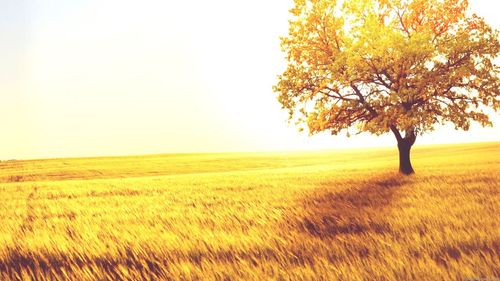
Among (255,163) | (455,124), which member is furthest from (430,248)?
(255,163)

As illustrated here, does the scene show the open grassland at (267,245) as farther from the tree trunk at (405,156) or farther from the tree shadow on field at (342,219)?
the tree trunk at (405,156)

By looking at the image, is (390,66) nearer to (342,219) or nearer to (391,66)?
(391,66)

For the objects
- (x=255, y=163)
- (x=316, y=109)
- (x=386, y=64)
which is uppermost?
(x=386, y=64)

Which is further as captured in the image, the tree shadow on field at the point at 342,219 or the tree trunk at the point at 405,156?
the tree trunk at the point at 405,156

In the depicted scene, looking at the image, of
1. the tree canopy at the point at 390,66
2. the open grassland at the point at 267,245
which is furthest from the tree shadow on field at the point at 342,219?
the tree canopy at the point at 390,66

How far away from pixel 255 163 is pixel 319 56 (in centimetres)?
3976

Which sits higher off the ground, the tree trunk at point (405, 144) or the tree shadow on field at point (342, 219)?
the tree trunk at point (405, 144)

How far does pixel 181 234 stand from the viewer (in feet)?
25.0

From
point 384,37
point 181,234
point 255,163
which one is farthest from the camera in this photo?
point 255,163

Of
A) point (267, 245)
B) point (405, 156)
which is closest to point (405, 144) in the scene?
point (405, 156)

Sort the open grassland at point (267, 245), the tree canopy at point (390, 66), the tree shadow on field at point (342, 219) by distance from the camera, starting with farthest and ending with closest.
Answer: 1. the tree canopy at point (390, 66)
2. the tree shadow on field at point (342, 219)
3. the open grassland at point (267, 245)

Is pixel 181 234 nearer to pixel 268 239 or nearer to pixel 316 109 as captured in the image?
pixel 268 239

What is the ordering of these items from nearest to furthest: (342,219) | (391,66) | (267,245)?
(267,245) → (342,219) → (391,66)

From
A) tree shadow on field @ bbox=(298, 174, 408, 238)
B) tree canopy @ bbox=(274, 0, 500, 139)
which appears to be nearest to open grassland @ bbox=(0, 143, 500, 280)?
tree shadow on field @ bbox=(298, 174, 408, 238)
